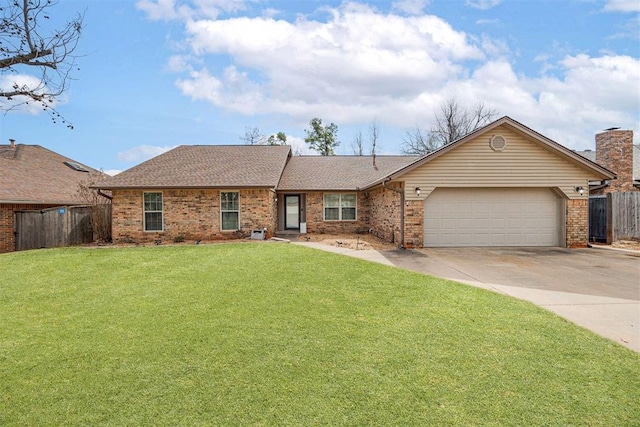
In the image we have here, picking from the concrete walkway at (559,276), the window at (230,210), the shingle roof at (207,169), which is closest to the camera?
the concrete walkway at (559,276)

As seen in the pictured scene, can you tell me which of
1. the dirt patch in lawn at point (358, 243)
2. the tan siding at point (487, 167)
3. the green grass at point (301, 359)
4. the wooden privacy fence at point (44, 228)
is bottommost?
the green grass at point (301, 359)

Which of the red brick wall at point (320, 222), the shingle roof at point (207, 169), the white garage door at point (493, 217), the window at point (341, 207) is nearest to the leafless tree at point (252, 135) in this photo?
the shingle roof at point (207, 169)

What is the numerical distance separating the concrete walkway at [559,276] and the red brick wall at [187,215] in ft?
12.6

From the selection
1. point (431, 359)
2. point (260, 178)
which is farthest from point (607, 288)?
point (260, 178)

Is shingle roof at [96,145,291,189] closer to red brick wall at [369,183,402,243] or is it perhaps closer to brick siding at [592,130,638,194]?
red brick wall at [369,183,402,243]

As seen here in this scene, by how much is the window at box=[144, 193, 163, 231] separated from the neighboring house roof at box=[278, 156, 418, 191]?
17.6 feet

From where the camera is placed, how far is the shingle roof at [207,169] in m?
14.4

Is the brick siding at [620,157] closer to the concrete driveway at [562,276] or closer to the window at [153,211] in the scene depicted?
the concrete driveway at [562,276]

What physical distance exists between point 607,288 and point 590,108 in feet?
69.7

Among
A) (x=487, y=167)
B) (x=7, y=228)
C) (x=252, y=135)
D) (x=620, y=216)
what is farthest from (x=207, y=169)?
(x=252, y=135)

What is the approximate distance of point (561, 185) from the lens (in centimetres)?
1261

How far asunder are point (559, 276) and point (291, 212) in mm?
12463

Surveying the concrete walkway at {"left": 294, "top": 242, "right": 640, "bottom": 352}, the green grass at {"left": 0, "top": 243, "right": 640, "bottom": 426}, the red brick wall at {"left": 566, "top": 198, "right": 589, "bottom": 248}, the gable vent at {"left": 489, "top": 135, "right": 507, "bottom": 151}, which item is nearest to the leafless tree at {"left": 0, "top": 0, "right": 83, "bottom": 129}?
the green grass at {"left": 0, "top": 243, "right": 640, "bottom": 426}

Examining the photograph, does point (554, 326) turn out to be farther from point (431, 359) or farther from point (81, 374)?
point (81, 374)
